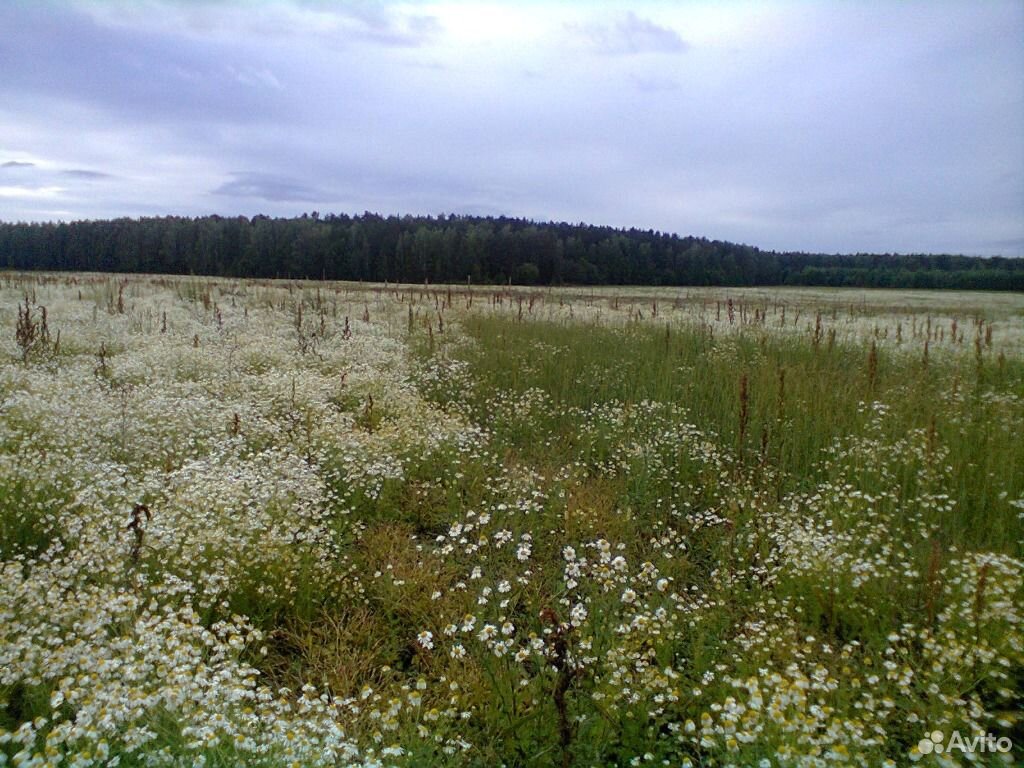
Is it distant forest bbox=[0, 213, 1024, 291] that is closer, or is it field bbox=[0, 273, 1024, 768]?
field bbox=[0, 273, 1024, 768]

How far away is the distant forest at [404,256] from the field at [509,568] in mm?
59196

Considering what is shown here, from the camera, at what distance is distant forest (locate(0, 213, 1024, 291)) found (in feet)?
217

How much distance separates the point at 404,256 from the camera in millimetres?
68938

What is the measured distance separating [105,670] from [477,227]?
76317 mm

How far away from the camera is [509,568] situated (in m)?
4.10

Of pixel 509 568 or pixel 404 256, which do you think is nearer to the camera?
pixel 509 568

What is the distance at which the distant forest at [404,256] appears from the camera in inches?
2598

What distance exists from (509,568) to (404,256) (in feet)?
223

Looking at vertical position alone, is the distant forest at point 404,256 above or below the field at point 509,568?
above

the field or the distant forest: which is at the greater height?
the distant forest

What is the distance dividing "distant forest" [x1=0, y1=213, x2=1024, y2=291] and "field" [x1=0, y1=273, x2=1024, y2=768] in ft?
194

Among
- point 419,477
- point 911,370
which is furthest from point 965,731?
point 911,370

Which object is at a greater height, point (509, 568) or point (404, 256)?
point (404, 256)

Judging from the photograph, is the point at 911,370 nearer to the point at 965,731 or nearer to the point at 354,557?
the point at 965,731
